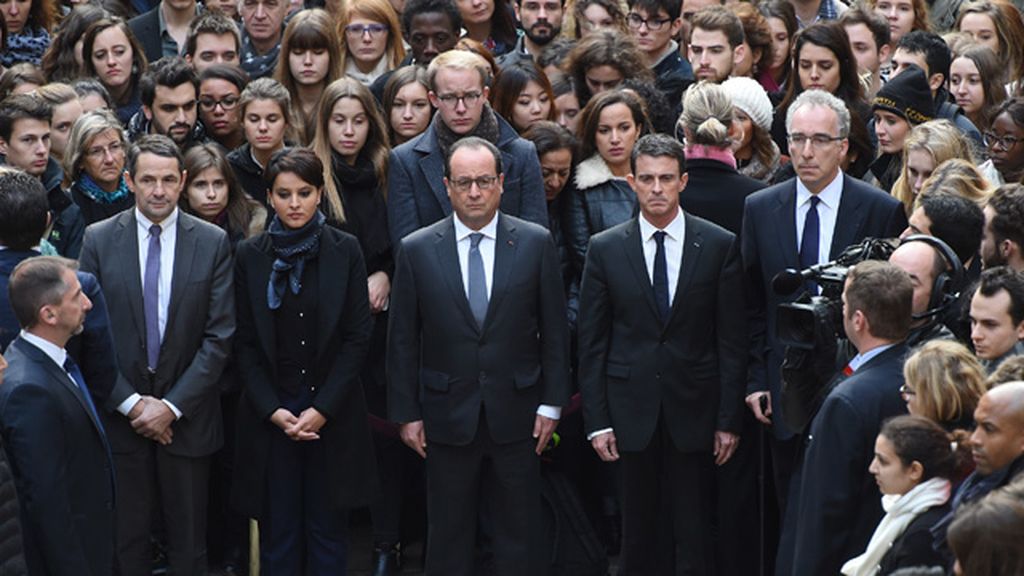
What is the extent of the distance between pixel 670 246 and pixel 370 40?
3051mm

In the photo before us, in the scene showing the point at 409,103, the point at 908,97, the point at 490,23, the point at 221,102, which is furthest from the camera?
the point at 490,23

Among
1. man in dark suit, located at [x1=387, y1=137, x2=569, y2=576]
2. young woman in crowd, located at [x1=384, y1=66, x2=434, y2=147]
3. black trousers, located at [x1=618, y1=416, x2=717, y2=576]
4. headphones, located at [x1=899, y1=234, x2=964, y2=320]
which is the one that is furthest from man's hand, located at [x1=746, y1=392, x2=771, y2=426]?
young woman in crowd, located at [x1=384, y1=66, x2=434, y2=147]

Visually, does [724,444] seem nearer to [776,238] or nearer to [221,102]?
[776,238]

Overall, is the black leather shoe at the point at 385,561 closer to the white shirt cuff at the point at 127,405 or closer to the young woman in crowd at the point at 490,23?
the white shirt cuff at the point at 127,405

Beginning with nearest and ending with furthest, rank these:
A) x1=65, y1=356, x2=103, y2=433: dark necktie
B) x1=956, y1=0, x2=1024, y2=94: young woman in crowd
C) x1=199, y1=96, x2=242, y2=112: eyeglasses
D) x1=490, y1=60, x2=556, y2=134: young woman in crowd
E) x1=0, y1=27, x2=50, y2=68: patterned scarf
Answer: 1. x1=65, y1=356, x2=103, y2=433: dark necktie
2. x1=490, y1=60, x2=556, y2=134: young woman in crowd
3. x1=199, y1=96, x2=242, y2=112: eyeglasses
4. x1=0, y1=27, x2=50, y2=68: patterned scarf
5. x1=956, y1=0, x2=1024, y2=94: young woman in crowd

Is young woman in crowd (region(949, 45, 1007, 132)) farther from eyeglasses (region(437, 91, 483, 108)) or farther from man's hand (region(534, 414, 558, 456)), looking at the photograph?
man's hand (region(534, 414, 558, 456))

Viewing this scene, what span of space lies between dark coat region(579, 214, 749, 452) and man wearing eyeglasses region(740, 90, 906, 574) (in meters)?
0.14

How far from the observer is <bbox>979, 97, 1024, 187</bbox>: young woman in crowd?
9047mm

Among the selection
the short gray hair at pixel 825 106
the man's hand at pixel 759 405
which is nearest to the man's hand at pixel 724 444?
the man's hand at pixel 759 405

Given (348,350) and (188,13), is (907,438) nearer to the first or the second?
(348,350)

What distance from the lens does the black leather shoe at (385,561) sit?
9.09 metres

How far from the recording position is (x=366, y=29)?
10492 mm

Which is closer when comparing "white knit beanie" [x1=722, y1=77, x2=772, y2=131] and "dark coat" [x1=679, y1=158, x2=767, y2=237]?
"dark coat" [x1=679, y1=158, x2=767, y2=237]

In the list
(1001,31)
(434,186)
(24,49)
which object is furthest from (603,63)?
(24,49)
